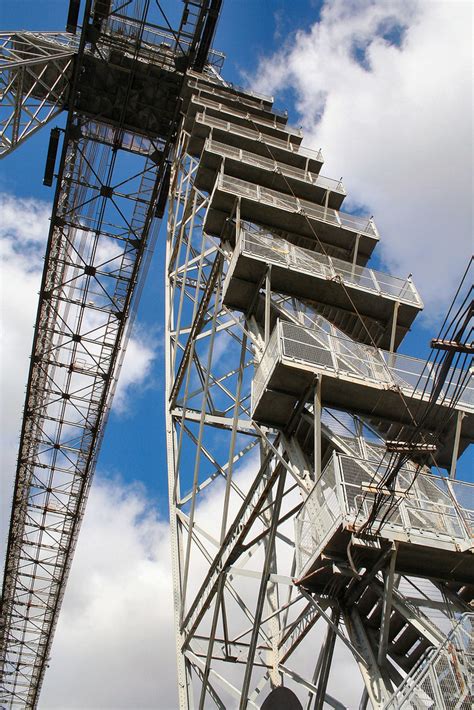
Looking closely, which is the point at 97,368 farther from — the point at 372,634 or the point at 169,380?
the point at 372,634

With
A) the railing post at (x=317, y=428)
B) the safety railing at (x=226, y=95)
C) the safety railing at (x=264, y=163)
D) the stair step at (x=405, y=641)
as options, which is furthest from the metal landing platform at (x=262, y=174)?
the stair step at (x=405, y=641)

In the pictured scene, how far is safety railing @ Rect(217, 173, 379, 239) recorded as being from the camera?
19.1m

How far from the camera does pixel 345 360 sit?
1330 cm

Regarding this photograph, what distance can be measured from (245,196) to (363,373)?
7.85 m

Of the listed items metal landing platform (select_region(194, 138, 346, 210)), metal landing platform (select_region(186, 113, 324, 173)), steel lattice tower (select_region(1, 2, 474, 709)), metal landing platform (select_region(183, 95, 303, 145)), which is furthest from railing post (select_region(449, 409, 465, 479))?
metal landing platform (select_region(183, 95, 303, 145))

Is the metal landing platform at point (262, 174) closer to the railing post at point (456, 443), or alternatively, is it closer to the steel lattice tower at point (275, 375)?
the steel lattice tower at point (275, 375)

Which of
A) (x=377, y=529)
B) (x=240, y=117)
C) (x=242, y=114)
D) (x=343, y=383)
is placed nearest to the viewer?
(x=377, y=529)

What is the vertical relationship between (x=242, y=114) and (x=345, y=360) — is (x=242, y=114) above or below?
above

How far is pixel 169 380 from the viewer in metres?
21.5

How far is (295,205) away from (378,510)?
1192 centimetres

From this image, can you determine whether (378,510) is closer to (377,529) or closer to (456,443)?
(377,529)

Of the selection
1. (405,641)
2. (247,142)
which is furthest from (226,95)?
(405,641)

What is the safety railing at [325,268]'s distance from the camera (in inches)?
632

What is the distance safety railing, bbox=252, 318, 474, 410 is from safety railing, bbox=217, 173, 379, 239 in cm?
658
